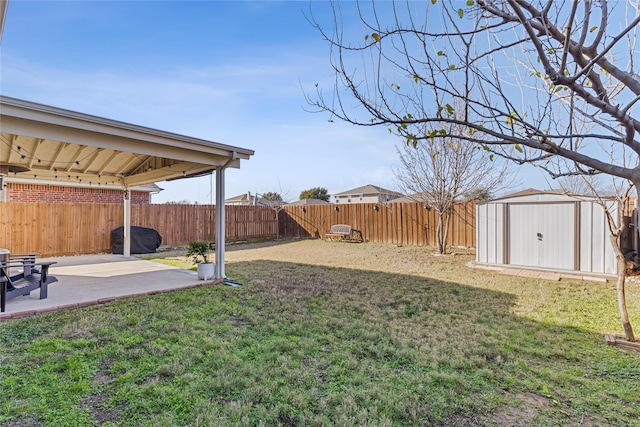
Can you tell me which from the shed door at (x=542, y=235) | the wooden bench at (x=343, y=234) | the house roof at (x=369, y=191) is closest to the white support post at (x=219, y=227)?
the shed door at (x=542, y=235)

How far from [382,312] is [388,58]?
325cm

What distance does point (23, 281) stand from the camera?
471cm

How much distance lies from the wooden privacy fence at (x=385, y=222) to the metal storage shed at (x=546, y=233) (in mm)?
3632

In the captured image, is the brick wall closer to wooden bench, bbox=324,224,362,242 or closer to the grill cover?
the grill cover

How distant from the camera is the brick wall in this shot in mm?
11297

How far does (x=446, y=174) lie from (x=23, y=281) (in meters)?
10.2

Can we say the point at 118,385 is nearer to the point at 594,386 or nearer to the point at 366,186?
the point at 594,386

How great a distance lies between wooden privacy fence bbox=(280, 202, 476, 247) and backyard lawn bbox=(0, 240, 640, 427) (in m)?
6.38

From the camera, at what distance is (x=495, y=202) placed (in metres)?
7.82

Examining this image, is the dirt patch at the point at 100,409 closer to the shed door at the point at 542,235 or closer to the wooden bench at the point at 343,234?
the shed door at the point at 542,235

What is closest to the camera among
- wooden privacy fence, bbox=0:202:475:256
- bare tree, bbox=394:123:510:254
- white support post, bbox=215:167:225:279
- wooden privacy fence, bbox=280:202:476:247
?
white support post, bbox=215:167:225:279

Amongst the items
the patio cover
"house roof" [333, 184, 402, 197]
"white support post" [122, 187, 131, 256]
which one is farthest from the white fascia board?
"house roof" [333, 184, 402, 197]

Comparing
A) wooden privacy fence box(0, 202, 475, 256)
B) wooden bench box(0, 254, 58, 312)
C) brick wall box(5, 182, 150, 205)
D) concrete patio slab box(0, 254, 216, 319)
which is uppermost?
brick wall box(5, 182, 150, 205)

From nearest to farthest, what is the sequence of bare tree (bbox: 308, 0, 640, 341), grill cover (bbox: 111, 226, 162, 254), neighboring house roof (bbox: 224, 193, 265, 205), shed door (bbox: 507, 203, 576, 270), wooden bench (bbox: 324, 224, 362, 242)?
bare tree (bbox: 308, 0, 640, 341)
shed door (bbox: 507, 203, 576, 270)
grill cover (bbox: 111, 226, 162, 254)
wooden bench (bbox: 324, 224, 362, 242)
neighboring house roof (bbox: 224, 193, 265, 205)
